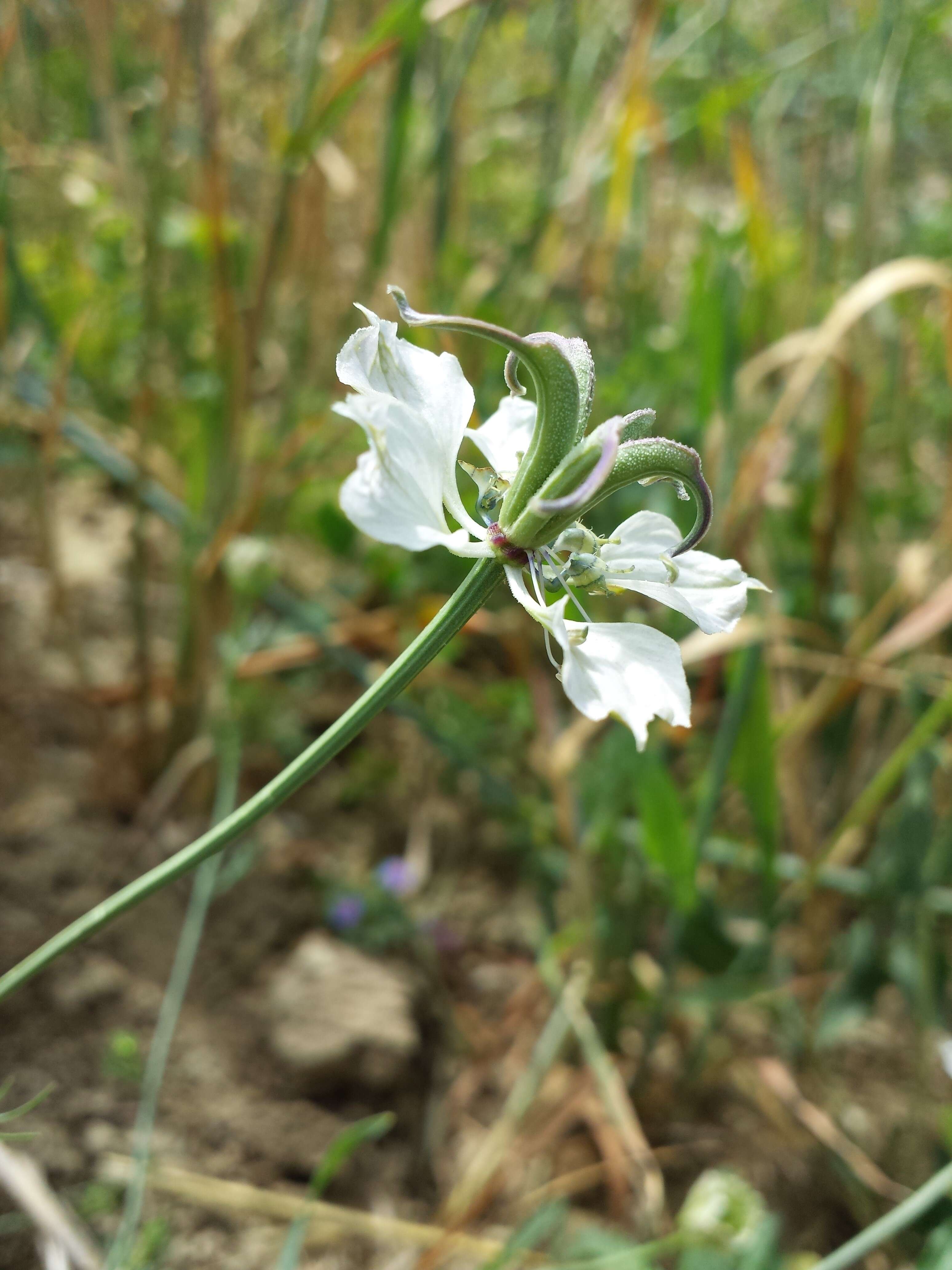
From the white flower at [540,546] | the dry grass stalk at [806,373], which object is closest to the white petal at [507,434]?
the white flower at [540,546]

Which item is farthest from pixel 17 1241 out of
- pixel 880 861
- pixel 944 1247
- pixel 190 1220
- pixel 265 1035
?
pixel 880 861

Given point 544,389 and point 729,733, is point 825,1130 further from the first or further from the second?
point 544,389

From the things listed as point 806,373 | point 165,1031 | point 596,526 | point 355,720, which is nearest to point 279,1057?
point 165,1031

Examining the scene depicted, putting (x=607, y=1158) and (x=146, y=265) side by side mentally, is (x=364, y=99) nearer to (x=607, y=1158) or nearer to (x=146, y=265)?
(x=146, y=265)

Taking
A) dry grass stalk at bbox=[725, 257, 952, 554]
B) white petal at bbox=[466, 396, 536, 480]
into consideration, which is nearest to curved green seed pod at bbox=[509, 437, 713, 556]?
white petal at bbox=[466, 396, 536, 480]

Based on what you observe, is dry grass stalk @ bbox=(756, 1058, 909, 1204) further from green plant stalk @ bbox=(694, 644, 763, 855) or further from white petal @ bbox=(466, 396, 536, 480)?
white petal @ bbox=(466, 396, 536, 480)

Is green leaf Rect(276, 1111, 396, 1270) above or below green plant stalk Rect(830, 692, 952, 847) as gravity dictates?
below
